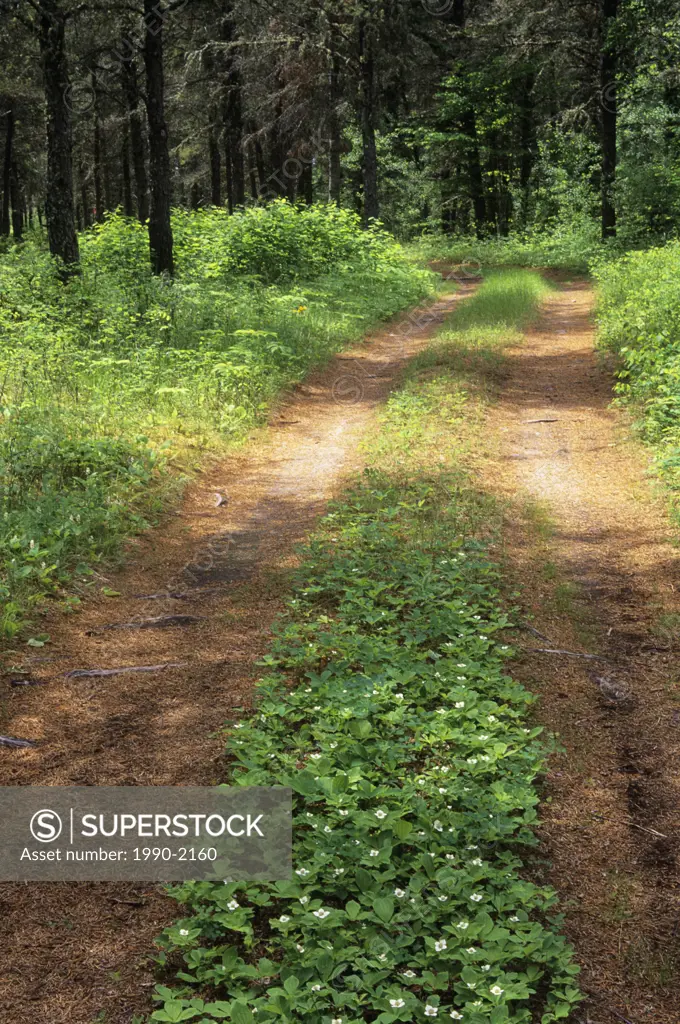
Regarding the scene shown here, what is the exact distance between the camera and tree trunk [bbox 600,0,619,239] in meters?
25.2

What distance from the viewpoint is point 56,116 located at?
14.5 metres

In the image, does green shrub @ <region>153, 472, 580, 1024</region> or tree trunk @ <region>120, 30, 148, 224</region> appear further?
tree trunk @ <region>120, 30, 148, 224</region>

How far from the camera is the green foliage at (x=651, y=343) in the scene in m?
9.53

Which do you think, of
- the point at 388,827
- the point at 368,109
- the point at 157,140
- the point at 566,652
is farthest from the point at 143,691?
the point at 368,109

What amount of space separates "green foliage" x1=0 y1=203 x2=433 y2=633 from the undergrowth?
2.17 m

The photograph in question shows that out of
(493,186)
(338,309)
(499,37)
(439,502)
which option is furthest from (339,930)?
(493,186)

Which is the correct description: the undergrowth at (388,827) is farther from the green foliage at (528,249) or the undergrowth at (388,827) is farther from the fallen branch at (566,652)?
the green foliage at (528,249)

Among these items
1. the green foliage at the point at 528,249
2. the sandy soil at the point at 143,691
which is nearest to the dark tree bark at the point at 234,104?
the green foliage at the point at 528,249

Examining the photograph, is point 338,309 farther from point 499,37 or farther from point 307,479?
point 499,37

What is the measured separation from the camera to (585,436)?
34.6ft
